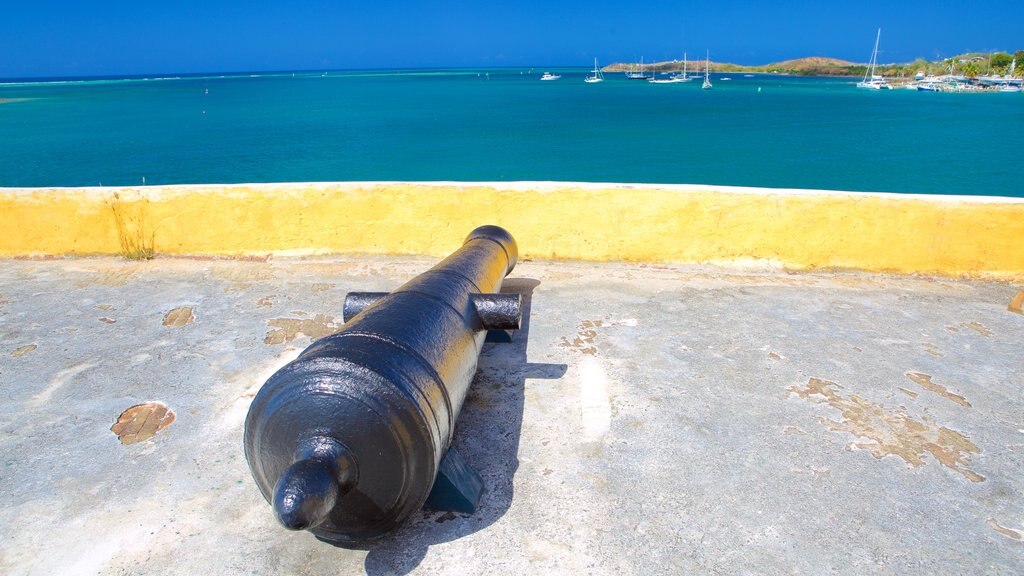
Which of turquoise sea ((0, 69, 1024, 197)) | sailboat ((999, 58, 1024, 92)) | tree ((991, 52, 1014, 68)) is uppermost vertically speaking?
tree ((991, 52, 1014, 68))

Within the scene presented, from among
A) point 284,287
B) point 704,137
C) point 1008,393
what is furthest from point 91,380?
point 704,137

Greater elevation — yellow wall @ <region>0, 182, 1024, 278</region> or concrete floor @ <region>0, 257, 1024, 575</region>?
yellow wall @ <region>0, 182, 1024, 278</region>

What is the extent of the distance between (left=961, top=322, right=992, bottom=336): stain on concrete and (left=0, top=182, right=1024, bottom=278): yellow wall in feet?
3.27

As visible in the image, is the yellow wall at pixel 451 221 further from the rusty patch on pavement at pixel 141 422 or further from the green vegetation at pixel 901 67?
the green vegetation at pixel 901 67

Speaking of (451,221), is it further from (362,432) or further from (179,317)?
(362,432)

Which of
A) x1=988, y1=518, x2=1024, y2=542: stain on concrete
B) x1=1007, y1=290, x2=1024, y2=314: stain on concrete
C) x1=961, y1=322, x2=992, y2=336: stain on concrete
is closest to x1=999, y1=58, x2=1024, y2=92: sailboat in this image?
x1=1007, y1=290, x2=1024, y2=314: stain on concrete

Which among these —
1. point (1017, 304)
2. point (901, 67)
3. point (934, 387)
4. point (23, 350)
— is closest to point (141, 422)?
point (23, 350)

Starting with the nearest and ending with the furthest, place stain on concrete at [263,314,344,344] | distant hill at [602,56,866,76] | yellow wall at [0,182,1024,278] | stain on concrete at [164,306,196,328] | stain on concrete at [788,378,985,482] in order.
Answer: stain on concrete at [788,378,985,482], stain on concrete at [263,314,344,344], stain on concrete at [164,306,196,328], yellow wall at [0,182,1024,278], distant hill at [602,56,866,76]

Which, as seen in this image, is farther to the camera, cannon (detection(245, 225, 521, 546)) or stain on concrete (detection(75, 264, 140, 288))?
stain on concrete (detection(75, 264, 140, 288))

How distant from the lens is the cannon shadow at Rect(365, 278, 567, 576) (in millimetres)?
2385

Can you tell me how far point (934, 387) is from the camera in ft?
11.3

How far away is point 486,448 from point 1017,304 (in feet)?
12.4

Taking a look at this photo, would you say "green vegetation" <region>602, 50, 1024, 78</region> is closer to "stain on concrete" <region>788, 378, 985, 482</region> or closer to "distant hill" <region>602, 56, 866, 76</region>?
"distant hill" <region>602, 56, 866, 76</region>

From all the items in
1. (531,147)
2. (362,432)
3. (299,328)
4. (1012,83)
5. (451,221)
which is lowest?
(531,147)
